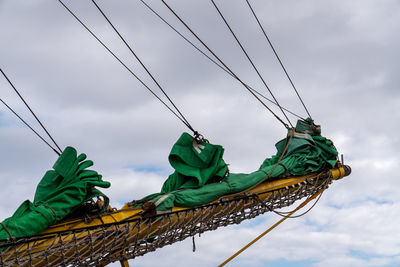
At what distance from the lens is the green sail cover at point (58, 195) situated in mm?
6824

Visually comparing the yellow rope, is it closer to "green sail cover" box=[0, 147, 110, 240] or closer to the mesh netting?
the mesh netting

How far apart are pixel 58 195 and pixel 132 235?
853mm

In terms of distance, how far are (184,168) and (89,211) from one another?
128 centimetres

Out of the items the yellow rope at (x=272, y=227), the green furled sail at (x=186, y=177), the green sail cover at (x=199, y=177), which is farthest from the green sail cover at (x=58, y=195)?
the yellow rope at (x=272, y=227)

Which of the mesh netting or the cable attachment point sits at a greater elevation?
the cable attachment point

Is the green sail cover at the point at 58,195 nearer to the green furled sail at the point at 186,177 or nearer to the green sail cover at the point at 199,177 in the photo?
the green furled sail at the point at 186,177

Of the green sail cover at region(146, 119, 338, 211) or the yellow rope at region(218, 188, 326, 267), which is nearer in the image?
the green sail cover at region(146, 119, 338, 211)

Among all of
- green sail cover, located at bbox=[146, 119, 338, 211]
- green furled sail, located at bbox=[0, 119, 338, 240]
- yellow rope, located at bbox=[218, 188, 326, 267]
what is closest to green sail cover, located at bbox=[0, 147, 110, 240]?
green furled sail, located at bbox=[0, 119, 338, 240]

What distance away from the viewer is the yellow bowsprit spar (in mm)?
6652

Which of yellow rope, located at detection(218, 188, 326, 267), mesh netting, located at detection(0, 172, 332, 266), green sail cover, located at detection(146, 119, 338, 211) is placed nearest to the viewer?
mesh netting, located at detection(0, 172, 332, 266)

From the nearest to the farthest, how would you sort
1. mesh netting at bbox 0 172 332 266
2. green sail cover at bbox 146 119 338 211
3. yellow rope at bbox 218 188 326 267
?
mesh netting at bbox 0 172 332 266
green sail cover at bbox 146 119 338 211
yellow rope at bbox 218 188 326 267

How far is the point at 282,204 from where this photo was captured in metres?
8.85

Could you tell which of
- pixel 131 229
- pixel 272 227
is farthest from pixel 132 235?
pixel 272 227

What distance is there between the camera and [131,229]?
7242 mm
